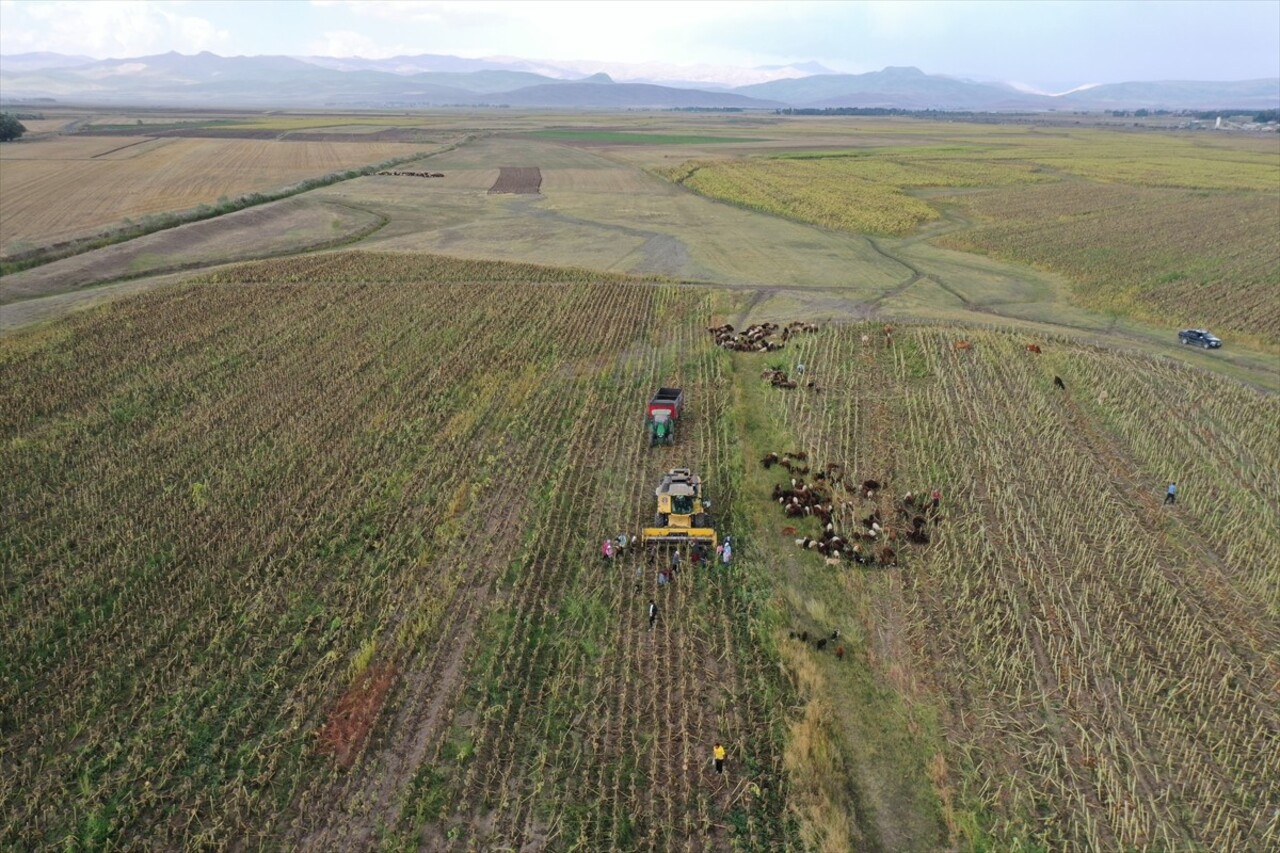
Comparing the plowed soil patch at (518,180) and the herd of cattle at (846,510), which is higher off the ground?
the plowed soil patch at (518,180)

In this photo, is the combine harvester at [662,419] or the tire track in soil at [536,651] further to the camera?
the combine harvester at [662,419]

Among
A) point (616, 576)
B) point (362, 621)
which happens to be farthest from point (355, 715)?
point (616, 576)

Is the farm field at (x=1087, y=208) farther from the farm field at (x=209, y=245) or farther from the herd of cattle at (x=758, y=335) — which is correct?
the farm field at (x=209, y=245)

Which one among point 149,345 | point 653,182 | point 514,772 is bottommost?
point 514,772

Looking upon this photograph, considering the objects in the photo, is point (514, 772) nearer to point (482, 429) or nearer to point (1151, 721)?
point (1151, 721)

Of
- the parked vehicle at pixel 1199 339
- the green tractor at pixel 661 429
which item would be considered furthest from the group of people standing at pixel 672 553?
the parked vehicle at pixel 1199 339

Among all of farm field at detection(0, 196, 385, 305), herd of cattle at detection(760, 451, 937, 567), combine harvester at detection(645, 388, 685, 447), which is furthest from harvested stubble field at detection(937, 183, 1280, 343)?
farm field at detection(0, 196, 385, 305)

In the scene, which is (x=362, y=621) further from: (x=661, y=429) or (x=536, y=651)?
(x=661, y=429)

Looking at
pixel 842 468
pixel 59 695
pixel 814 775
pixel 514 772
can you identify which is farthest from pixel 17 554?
pixel 842 468
